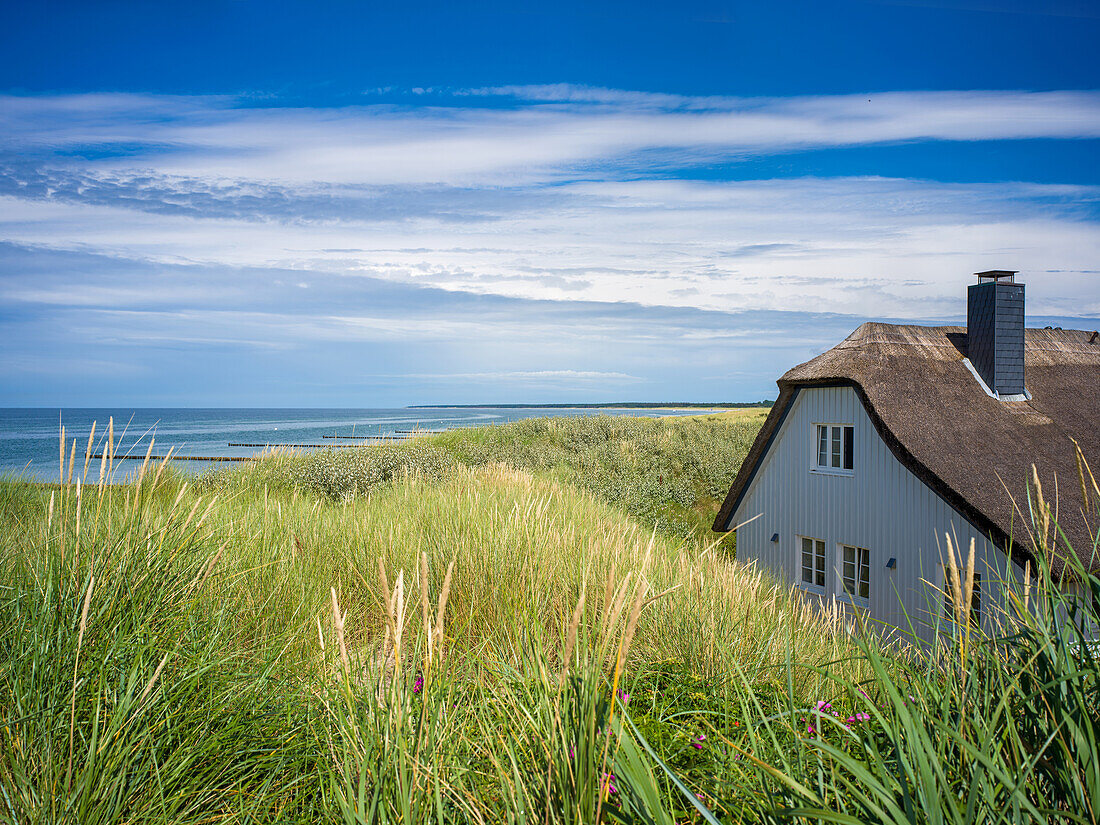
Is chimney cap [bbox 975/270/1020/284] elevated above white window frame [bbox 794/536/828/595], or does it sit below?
above

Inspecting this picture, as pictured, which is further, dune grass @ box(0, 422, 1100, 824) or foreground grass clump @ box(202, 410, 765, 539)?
foreground grass clump @ box(202, 410, 765, 539)

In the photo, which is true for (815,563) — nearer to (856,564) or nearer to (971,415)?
(856,564)

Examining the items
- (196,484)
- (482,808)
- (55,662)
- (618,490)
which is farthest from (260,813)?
(618,490)

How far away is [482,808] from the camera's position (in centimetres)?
163

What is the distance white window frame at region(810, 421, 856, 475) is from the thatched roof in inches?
31.4

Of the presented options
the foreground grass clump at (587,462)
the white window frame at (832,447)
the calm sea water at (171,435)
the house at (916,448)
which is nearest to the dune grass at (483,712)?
the calm sea water at (171,435)

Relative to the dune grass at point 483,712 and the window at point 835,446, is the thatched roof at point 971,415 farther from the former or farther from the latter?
the dune grass at point 483,712

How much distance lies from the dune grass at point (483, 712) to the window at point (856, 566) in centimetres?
866

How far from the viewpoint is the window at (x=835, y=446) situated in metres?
12.3

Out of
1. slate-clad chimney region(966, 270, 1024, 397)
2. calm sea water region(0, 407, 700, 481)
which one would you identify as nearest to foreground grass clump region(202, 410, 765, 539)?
calm sea water region(0, 407, 700, 481)

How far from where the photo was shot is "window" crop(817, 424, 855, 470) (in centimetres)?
1226

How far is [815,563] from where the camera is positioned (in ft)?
41.9

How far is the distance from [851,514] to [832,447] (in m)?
1.31

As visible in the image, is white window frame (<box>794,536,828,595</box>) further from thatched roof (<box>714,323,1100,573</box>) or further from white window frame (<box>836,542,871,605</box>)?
thatched roof (<box>714,323,1100,573</box>)
